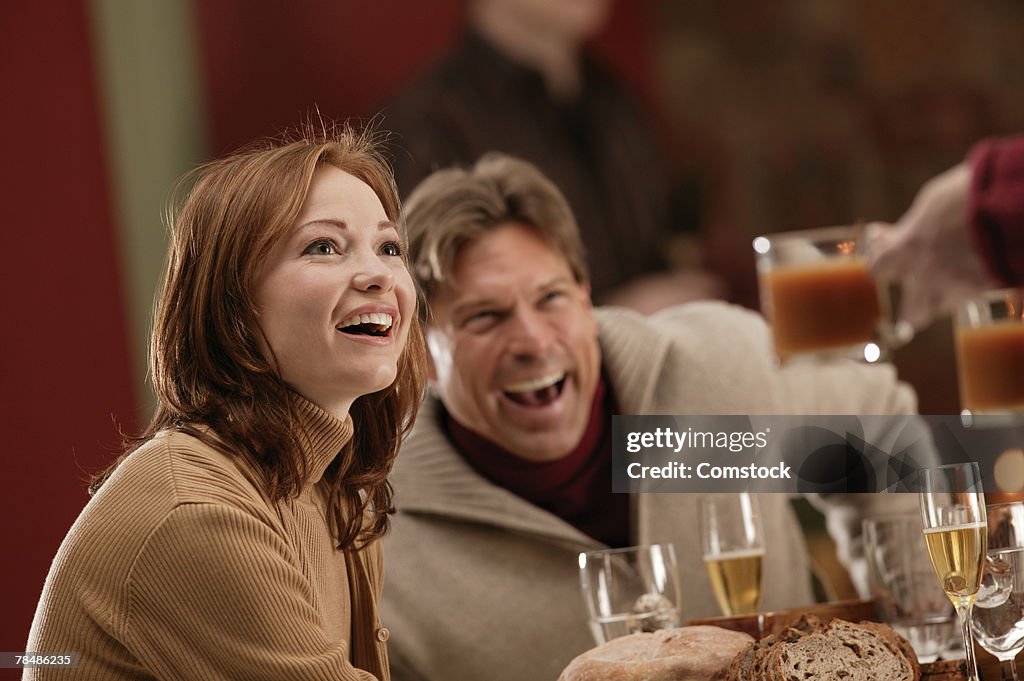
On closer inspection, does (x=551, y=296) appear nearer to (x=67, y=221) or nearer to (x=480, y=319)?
(x=480, y=319)

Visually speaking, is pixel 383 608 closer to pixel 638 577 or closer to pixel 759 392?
pixel 638 577

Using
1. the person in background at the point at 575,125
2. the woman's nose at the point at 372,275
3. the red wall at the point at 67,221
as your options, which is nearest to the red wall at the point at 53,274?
the red wall at the point at 67,221

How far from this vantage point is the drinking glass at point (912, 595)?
46.7 inches

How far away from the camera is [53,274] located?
8.62 feet

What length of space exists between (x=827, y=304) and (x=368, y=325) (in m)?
0.67

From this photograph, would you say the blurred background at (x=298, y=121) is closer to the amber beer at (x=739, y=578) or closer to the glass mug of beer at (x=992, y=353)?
the amber beer at (x=739, y=578)

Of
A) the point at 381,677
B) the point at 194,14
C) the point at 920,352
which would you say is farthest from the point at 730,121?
the point at 381,677

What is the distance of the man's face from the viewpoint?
1.41 metres

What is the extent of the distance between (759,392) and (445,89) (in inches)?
80.2

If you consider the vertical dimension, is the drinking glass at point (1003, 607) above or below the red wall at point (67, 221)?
below

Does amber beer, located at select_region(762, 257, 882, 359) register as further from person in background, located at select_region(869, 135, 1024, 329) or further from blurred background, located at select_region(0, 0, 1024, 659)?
blurred background, located at select_region(0, 0, 1024, 659)

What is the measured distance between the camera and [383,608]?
1.35m

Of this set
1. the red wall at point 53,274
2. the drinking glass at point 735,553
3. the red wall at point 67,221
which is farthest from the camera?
the red wall at point 53,274

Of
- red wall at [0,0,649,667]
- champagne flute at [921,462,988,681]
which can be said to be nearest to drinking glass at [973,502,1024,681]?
champagne flute at [921,462,988,681]
